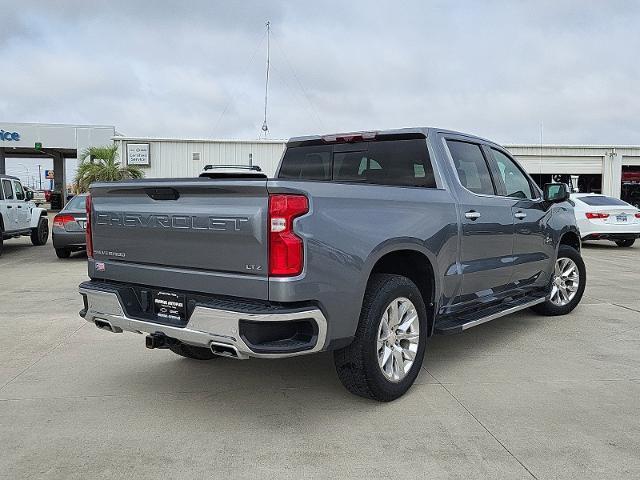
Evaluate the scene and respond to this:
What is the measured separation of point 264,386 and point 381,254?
4.73ft

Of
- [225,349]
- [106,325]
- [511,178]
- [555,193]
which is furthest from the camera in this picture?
[555,193]

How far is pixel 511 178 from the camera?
229 inches

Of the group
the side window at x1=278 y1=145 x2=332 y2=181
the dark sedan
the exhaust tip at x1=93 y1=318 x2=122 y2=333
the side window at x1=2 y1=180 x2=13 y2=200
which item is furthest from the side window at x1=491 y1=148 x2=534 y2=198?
the side window at x1=2 y1=180 x2=13 y2=200

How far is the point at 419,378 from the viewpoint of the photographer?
4.66 metres

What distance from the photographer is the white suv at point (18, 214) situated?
13609mm

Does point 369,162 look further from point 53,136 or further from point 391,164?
point 53,136

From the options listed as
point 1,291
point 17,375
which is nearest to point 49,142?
point 1,291

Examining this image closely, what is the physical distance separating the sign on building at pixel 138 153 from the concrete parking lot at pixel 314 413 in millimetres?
26630

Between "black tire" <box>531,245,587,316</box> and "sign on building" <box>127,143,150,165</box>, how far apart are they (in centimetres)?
2769

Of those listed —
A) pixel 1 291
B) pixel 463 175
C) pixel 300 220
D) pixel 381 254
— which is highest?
pixel 463 175

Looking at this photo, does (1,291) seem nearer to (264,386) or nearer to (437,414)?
(264,386)

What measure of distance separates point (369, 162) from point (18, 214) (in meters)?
12.2

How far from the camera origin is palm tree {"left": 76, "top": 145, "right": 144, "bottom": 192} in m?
30.2

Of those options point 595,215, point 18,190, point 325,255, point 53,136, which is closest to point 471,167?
point 325,255
